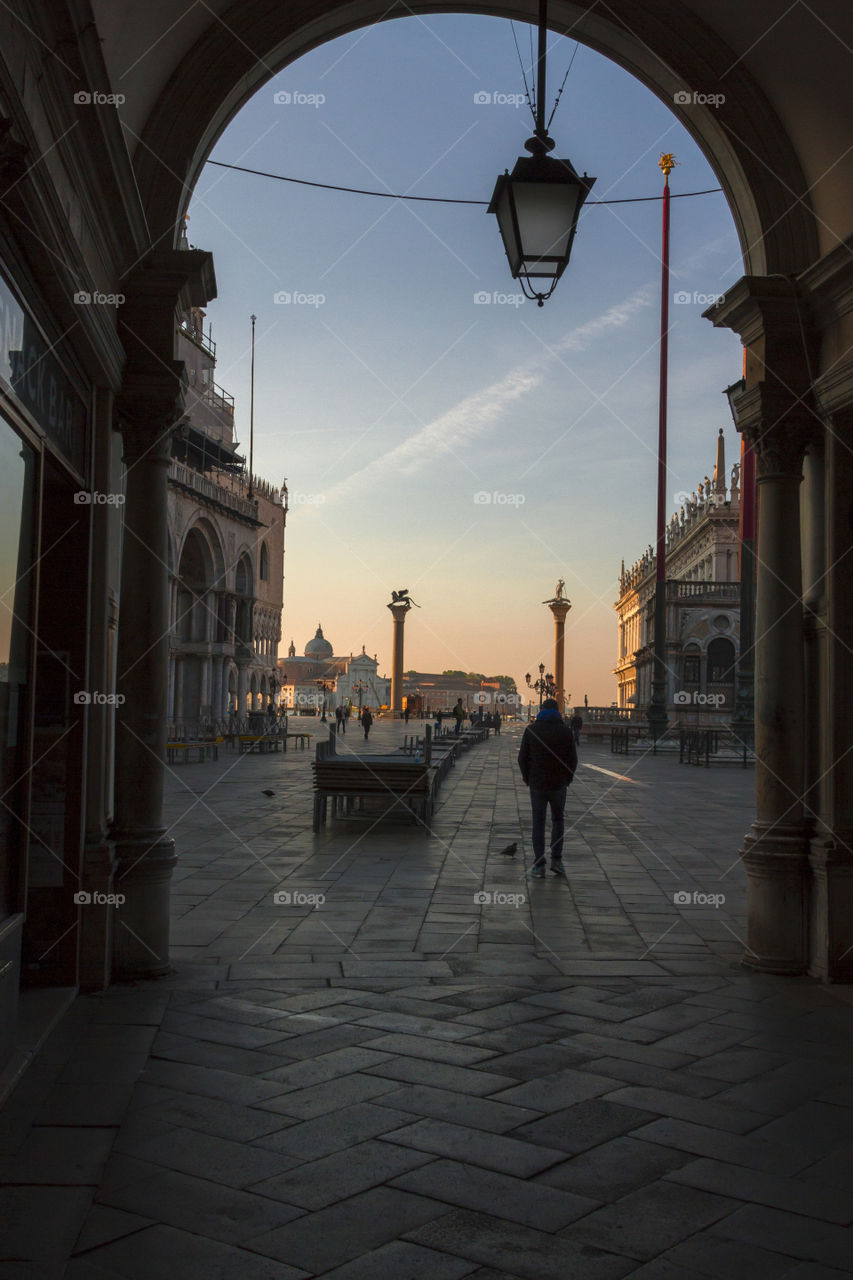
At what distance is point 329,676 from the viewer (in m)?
140

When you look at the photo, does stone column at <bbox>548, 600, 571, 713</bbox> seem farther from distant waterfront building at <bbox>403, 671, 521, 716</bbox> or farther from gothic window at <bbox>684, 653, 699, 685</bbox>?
distant waterfront building at <bbox>403, 671, 521, 716</bbox>

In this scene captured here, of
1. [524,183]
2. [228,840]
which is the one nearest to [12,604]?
[524,183]

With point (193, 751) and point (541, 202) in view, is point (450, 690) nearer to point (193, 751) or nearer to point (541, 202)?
point (193, 751)

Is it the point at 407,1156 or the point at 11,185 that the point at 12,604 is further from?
the point at 407,1156

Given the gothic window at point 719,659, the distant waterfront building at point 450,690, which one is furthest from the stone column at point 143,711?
the distant waterfront building at point 450,690

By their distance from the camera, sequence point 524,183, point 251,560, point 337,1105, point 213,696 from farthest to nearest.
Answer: point 251,560, point 213,696, point 524,183, point 337,1105

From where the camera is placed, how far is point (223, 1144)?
3.38 m

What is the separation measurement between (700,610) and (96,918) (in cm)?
5286

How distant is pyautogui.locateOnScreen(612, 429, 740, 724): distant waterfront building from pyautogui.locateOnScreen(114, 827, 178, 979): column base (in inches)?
1520

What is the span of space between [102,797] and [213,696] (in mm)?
34585

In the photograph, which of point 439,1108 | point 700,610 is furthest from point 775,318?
point 700,610

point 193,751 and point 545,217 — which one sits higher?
point 545,217

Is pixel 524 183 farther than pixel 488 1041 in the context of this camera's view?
Yes

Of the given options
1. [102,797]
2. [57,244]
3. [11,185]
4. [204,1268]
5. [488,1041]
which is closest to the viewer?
[204,1268]
